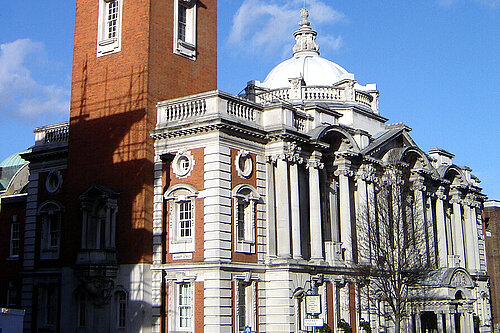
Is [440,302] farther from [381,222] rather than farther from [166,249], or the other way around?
[166,249]

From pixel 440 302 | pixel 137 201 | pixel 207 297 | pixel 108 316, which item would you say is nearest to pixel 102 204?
pixel 137 201

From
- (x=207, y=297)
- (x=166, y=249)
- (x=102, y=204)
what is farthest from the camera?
(x=102, y=204)

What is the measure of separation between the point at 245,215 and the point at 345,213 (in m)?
7.23

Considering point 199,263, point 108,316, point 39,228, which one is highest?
point 39,228

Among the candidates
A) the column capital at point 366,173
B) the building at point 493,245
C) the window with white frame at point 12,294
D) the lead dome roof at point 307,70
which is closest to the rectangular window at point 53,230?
the window with white frame at point 12,294

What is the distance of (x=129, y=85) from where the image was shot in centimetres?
3250

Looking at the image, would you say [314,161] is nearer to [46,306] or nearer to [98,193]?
[98,193]

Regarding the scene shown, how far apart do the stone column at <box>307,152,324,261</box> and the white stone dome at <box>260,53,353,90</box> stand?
1131 centimetres

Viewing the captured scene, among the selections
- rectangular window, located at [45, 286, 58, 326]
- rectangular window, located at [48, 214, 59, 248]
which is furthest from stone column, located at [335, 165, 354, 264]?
rectangular window, located at [45, 286, 58, 326]

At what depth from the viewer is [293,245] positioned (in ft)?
103

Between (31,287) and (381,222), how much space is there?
18.8m

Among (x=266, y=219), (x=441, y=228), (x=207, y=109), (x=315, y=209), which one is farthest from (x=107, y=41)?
(x=441, y=228)

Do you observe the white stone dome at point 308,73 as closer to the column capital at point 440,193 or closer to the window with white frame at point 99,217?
the column capital at point 440,193

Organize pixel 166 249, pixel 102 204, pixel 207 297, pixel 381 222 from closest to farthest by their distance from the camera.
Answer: pixel 207 297 < pixel 166 249 < pixel 102 204 < pixel 381 222
